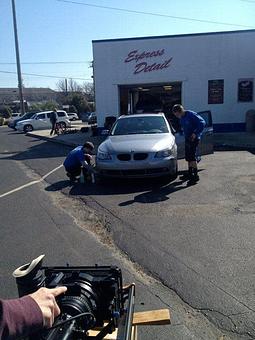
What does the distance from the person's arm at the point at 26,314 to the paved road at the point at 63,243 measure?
1706 mm

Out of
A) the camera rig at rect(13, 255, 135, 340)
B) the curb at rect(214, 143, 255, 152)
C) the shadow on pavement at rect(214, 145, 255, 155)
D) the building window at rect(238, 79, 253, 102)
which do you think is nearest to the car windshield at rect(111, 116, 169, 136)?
the shadow on pavement at rect(214, 145, 255, 155)

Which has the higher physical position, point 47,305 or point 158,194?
point 47,305

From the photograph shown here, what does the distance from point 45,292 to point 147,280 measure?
8.33 ft

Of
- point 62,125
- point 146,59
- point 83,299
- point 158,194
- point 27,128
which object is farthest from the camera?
point 27,128

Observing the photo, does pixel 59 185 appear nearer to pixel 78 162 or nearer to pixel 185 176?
pixel 78 162

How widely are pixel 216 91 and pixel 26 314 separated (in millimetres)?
21051

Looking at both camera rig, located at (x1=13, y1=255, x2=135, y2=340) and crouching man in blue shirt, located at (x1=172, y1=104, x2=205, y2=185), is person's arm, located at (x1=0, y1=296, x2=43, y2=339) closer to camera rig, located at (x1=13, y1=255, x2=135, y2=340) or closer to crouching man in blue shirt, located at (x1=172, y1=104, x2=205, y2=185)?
camera rig, located at (x1=13, y1=255, x2=135, y2=340)

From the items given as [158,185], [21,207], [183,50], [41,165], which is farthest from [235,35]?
[21,207]

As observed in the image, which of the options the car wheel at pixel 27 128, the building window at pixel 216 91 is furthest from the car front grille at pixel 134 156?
the car wheel at pixel 27 128

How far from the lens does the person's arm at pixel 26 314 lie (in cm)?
160

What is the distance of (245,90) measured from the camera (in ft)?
70.6

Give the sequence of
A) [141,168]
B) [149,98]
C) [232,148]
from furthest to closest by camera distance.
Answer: [149,98] < [232,148] < [141,168]

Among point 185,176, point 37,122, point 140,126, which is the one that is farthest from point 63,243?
point 37,122

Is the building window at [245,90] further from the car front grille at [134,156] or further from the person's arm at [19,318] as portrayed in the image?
the person's arm at [19,318]
